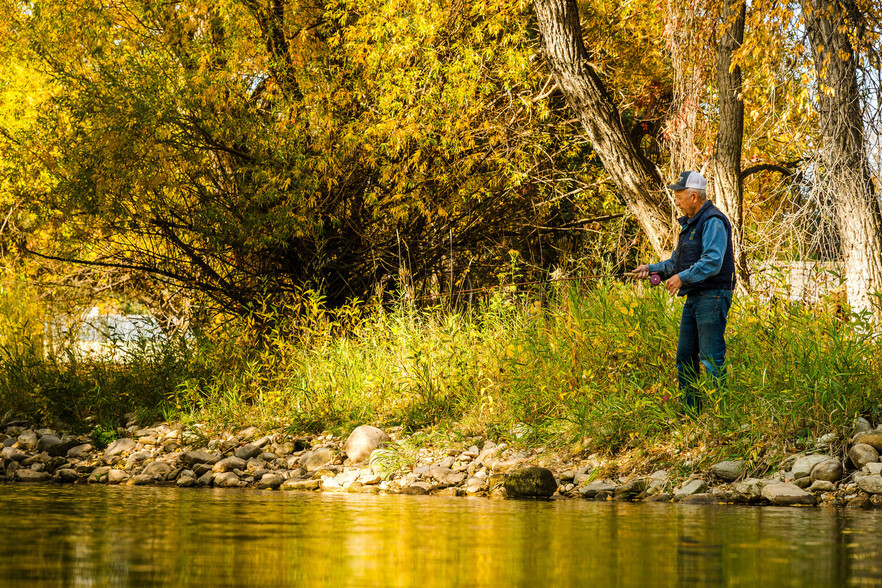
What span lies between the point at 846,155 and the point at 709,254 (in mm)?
2538

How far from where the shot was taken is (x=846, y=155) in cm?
897

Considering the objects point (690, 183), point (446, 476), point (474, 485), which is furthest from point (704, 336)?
point (446, 476)

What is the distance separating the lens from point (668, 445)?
7.41m

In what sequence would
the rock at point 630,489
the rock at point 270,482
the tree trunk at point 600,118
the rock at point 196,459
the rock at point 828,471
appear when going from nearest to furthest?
the rock at point 828,471 < the rock at point 630,489 < the rock at point 270,482 < the rock at point 196,459 < the tree trunk at point 600,118

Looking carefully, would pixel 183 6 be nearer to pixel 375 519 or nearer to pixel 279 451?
pixel 279 451

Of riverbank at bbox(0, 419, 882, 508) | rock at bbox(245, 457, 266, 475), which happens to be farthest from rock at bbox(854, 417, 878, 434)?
rock at bbox(245, 457, 266, 475)

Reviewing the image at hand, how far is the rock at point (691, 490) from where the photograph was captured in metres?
6.68

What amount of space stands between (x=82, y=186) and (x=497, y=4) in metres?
5.17

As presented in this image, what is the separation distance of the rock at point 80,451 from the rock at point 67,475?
75 cm

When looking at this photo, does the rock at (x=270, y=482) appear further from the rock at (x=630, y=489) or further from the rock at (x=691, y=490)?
the rock at (x=691, y=490)

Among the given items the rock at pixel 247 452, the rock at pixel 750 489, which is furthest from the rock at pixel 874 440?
the rock at pixel 247 452

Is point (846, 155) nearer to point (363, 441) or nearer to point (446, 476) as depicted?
point (446, 476)

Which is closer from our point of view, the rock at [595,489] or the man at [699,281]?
the rock at [595,489]

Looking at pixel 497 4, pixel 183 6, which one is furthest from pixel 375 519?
pixel 183 6
